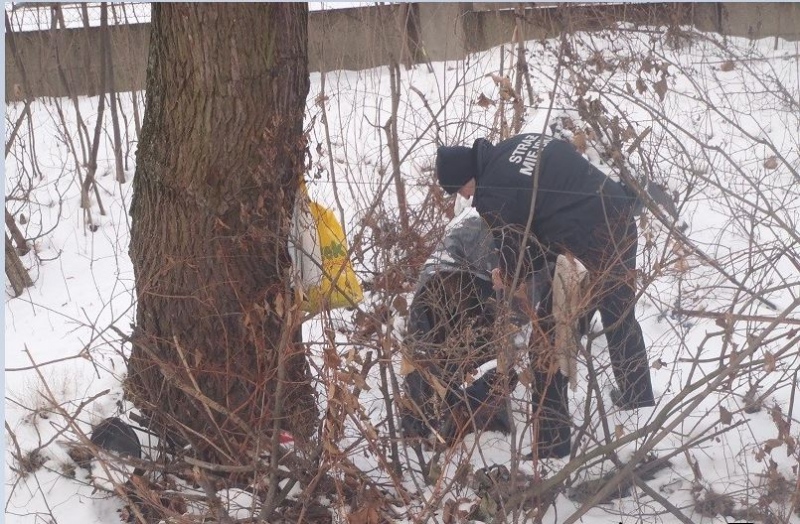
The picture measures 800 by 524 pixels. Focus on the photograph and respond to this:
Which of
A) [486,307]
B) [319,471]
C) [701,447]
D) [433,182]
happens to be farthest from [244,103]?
[701,447]

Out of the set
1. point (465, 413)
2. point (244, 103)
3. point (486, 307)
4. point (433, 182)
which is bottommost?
point (465, 413)

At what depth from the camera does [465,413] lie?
303 centimetres

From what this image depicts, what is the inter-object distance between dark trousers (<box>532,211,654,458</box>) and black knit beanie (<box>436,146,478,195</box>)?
1.97 feet

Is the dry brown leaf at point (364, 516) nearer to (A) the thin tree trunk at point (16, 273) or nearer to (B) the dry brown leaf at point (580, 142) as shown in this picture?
(B) the dry brown leaf at point (580, 142)

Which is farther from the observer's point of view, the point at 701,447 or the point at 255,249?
the point at 255,249

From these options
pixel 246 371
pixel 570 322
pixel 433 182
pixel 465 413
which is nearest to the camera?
pixel 570 322

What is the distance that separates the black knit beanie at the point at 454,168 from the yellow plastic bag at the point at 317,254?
473mm

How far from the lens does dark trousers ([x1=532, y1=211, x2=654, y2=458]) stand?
2957 mm

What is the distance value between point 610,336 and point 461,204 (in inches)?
35.3

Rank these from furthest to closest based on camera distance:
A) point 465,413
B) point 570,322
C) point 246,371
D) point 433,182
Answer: point 433,182, point 246,371, point 465,413, point 570,322

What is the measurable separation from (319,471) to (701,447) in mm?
1371

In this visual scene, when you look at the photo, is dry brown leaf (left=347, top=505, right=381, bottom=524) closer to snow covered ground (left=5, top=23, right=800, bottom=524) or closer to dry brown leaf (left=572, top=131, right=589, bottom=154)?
snow covered ground (left=5, top=23, right=800, bottom=524)

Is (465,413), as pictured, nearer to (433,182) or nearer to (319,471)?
(319,471)

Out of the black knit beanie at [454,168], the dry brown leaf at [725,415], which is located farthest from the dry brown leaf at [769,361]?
the black knit beanie at [454,168]
